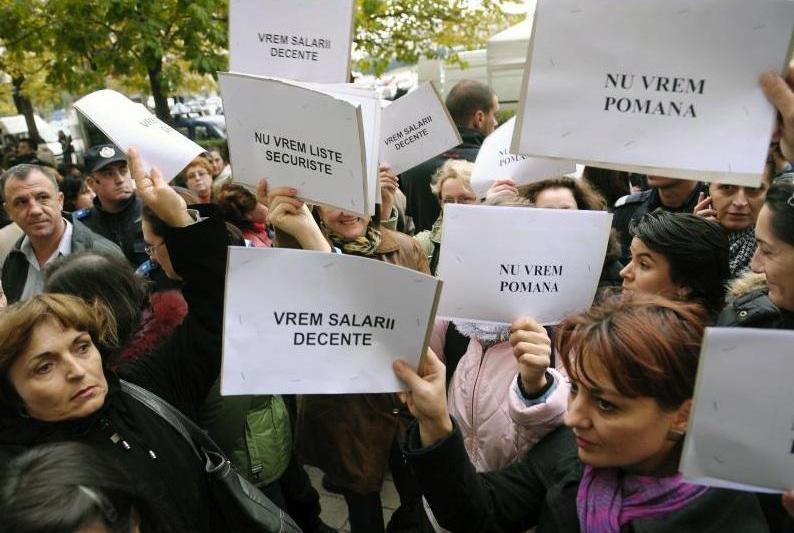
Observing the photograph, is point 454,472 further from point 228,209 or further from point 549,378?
point 228,209

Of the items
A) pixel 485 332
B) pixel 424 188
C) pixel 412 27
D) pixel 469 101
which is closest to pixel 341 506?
pixel 485 332

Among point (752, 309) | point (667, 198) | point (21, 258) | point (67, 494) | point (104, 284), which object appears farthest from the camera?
point (21, 258)

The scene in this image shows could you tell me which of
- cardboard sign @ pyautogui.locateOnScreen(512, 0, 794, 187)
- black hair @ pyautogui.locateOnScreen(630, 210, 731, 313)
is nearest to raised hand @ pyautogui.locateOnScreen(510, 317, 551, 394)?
cardboard sign @ pyautogui.locateOnScreen(512, 0, 794, 187)

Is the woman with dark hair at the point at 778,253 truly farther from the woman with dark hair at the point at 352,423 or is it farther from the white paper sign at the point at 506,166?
the woman with dark hair at the point at 352,423

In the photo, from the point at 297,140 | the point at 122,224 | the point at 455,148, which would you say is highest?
the point at 297,140

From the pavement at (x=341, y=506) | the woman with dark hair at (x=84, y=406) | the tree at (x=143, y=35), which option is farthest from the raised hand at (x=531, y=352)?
the tree at (x=143, y=35)

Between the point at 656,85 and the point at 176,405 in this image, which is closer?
the point at 656,85

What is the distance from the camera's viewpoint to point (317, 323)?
1.48 metres

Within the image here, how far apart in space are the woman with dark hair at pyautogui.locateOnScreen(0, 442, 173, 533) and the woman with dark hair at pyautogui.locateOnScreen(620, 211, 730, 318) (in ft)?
5.34

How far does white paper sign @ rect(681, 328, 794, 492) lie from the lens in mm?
1057

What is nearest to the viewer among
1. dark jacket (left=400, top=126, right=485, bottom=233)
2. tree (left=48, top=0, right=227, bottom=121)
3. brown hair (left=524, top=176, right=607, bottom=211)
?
brown hair (left=524, top=176, right=607, bottom=211)

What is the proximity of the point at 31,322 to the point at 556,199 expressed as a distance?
1.97 m

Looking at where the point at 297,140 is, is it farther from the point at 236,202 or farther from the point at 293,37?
the point at 236,202

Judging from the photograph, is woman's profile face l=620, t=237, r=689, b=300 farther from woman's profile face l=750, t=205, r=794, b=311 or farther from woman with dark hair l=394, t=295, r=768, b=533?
woman with dark hair l=394, t=295, r=768, b=533
